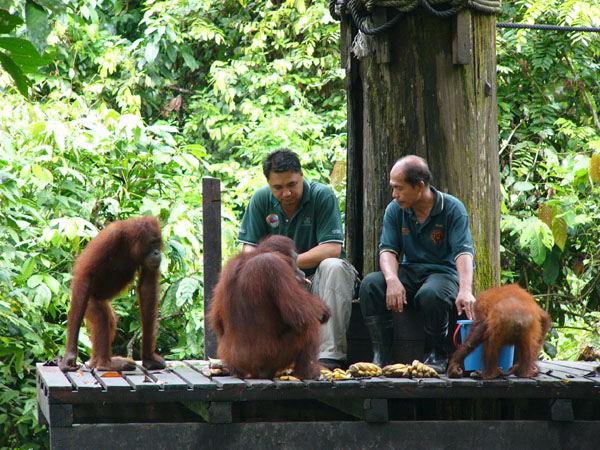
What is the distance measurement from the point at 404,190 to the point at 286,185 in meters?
0.66

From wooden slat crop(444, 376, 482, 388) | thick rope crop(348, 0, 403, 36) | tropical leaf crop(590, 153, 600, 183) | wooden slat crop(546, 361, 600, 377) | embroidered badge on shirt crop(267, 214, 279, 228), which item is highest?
thick rope crop(348, 0, 403, 36)

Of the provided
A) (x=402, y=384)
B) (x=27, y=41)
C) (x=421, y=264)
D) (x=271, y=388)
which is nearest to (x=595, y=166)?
(x=421, y=264)

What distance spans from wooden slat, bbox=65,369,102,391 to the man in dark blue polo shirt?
4.47ft

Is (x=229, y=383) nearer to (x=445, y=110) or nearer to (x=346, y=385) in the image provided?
(x=346, y=385)

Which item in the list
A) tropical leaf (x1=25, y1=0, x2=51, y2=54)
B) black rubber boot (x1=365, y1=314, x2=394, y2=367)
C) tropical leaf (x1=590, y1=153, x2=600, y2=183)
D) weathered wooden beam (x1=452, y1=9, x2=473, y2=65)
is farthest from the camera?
tropical leaf (x1=590, y1=153, x2=600, y2=183)

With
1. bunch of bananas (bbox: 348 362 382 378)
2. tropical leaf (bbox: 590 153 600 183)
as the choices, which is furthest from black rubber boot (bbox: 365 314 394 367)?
tropical leaf (bbox: 590 153 600 183)

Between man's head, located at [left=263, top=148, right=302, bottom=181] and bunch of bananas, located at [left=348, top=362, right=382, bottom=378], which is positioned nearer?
bunch of bananas, located at [left=348, top=362, right=382, bottom=378]

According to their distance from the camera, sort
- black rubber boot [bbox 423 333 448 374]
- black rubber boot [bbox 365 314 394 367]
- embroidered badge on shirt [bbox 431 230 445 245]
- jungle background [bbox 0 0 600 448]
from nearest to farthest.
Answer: black rubber boot [bbox 423 333 448 374], black rubber boot [bbox 365 314 394 367], embroidered badge on shirt [bbox 431 230 445 245], jungle background [bbox 0 0 600 448]

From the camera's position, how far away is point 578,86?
6.96 meters

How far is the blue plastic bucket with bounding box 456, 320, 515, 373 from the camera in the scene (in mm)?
3727

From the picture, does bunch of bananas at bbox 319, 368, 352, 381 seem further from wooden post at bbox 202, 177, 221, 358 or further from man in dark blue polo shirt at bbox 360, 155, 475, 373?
wooden post at bbox 202, 177, 221, 358

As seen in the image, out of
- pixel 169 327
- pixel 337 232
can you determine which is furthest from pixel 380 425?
pixel 169 327

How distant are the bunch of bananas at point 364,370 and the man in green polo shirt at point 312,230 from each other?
358 millimetres

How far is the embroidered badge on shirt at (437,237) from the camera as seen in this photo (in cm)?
405
